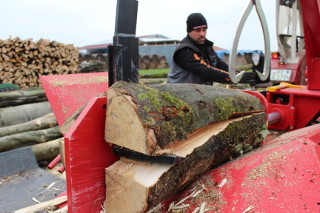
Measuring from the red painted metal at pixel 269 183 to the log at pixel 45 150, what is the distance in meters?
2.93

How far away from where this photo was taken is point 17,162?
3.45 meters

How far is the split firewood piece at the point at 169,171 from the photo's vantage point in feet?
4.87

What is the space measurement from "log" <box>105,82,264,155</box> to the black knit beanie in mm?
1698

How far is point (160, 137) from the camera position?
1.51 metres

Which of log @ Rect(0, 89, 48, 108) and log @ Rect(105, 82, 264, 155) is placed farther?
log @ Rect(0, 89, 48, 108)

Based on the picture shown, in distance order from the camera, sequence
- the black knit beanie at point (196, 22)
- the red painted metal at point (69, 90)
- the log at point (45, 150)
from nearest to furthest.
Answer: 1. the black knit beanie at point (196, 22)
2. the red painted metal at point (69, 90)
3. the log at point (45, 150)

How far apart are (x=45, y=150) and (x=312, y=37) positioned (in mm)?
3550

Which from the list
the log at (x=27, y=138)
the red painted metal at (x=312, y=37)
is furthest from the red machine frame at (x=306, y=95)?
the log at (x=27, y=138)

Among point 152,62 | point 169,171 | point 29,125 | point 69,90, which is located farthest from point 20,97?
point 152,62

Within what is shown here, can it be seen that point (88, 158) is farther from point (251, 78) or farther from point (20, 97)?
point (20, 97)

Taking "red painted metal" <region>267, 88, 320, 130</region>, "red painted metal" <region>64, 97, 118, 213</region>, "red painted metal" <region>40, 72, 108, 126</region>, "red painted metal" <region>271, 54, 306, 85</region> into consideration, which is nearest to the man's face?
"red painted metal" <region>267, 88, 320, 130</region>

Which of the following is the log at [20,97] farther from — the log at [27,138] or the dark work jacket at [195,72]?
the dark work jacket at [195,72]

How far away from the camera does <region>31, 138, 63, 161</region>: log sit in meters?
4.11

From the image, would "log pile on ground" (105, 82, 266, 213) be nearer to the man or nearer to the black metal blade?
the black metal blade
